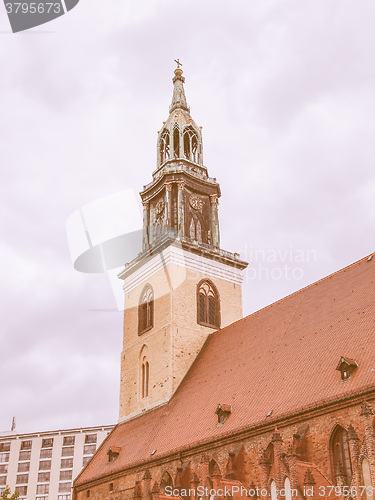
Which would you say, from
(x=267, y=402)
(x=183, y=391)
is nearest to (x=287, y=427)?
(x=267, y=402)

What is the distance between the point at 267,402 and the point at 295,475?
427cm

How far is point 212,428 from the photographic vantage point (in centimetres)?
2295

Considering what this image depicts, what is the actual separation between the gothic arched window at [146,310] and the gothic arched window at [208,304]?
256cm

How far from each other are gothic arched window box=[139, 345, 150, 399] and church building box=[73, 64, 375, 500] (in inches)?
4.1

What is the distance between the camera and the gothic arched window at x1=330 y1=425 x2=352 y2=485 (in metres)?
17.2

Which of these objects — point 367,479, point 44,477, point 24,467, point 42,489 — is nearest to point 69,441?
point 44,477

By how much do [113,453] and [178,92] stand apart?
75.9 feet

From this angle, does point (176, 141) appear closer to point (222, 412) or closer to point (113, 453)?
point (113, 453)

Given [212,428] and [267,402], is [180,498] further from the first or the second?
[267,402]

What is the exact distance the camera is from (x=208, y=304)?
32.8 m

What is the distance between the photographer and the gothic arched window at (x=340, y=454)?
17.2 metres

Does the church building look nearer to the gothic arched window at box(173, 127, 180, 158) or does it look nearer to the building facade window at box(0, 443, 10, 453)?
the gothic arched window at box(173, 127, 180, 158)

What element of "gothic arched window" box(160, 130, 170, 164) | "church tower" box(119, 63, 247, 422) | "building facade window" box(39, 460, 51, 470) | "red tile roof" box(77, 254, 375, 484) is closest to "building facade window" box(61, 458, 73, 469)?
"building facade window" box(39, 460, 51, 470)

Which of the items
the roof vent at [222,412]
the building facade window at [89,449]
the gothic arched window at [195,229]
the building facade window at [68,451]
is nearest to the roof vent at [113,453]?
the roof vent at [222,412]
